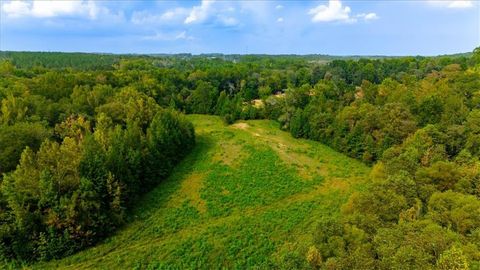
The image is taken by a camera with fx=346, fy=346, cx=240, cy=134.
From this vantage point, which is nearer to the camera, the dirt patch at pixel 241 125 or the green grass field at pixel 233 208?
the green grass field at pixel 233 208

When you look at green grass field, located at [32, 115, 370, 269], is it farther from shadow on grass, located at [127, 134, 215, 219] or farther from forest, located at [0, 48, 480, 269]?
forest, located at [0, 48, 480, 269]

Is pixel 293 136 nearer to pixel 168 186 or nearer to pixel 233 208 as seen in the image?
pixel 168 186

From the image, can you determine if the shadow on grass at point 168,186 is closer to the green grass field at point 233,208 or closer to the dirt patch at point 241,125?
the green grass field at point 233,208

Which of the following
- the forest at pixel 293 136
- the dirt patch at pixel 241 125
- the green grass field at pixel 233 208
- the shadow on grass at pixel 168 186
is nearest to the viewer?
the forest at pixel 293 136

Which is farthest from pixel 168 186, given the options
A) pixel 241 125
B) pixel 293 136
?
pixel 241 125

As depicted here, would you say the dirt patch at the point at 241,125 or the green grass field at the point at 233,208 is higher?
the dirt patch at the point at 241,125

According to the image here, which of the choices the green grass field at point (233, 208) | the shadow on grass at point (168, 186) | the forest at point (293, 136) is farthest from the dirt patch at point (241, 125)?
the shadow on grass at point (168, 186)
